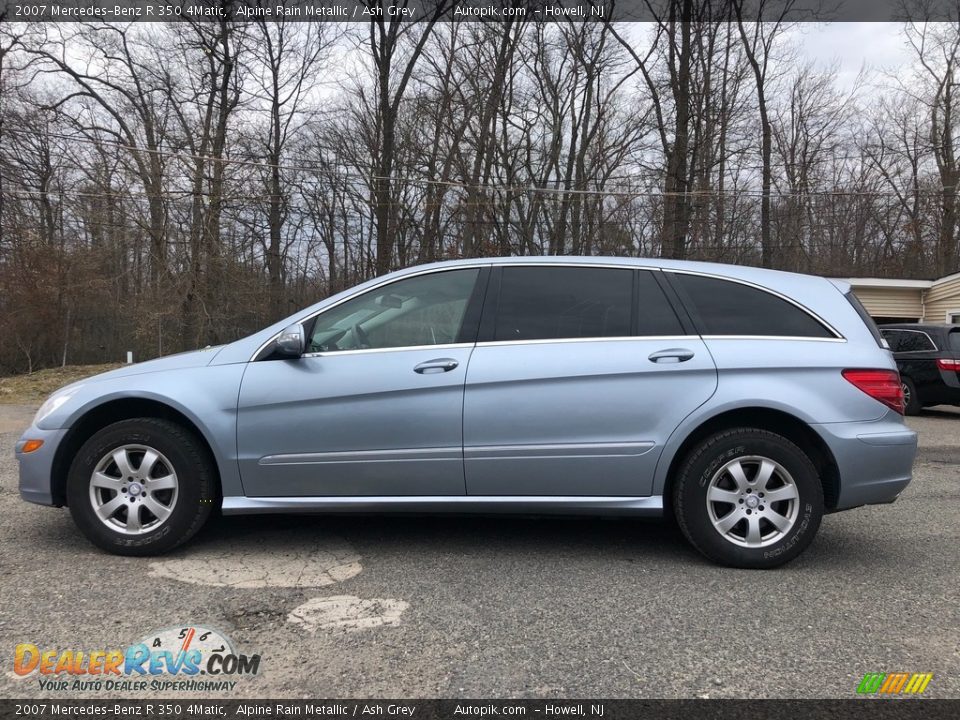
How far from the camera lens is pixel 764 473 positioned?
3555 mm

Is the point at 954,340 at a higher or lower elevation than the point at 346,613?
higher

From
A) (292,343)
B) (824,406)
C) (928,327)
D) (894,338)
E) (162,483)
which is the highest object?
(928,327)

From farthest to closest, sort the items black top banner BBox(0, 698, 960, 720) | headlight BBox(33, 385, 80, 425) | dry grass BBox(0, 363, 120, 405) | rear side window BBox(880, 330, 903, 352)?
1. dry grass BBox(0, 363, 120, 405)
2. rear side window BBox(880, 330, 903, 352)
3. headlight BBox(33, 385, 80, 425)
4. black top banner BBox(0, 698, 960, 720)

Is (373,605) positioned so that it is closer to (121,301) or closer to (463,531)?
(463,531)

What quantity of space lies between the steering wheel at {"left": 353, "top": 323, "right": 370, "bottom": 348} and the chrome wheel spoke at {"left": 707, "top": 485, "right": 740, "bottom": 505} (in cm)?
204

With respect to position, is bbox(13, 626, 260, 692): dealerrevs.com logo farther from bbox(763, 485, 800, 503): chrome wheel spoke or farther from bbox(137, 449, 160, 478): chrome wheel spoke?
bbox(763, 485, 800, 503): chrome wheel spoke

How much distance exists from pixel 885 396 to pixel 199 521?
380 cm

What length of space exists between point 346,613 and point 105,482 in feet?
5.39

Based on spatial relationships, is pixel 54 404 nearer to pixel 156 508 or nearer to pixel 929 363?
pixel 156 508

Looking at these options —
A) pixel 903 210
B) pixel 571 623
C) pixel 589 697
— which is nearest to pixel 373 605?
pixel 571 623

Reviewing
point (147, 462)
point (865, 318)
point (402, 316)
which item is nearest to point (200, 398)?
point (147, 462)

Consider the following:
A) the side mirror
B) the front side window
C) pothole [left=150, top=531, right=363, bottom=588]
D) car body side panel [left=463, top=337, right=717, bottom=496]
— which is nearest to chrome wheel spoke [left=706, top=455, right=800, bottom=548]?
car body side panel [left=463, top=337, right=717, bottom=496]

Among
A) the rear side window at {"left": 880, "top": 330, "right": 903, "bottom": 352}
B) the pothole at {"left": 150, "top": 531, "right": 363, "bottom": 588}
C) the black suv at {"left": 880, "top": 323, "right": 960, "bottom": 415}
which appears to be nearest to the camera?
the pothole at {"left": 150, "top": 531, "right": 363, "bottom": 588}

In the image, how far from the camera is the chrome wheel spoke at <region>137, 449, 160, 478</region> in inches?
144
